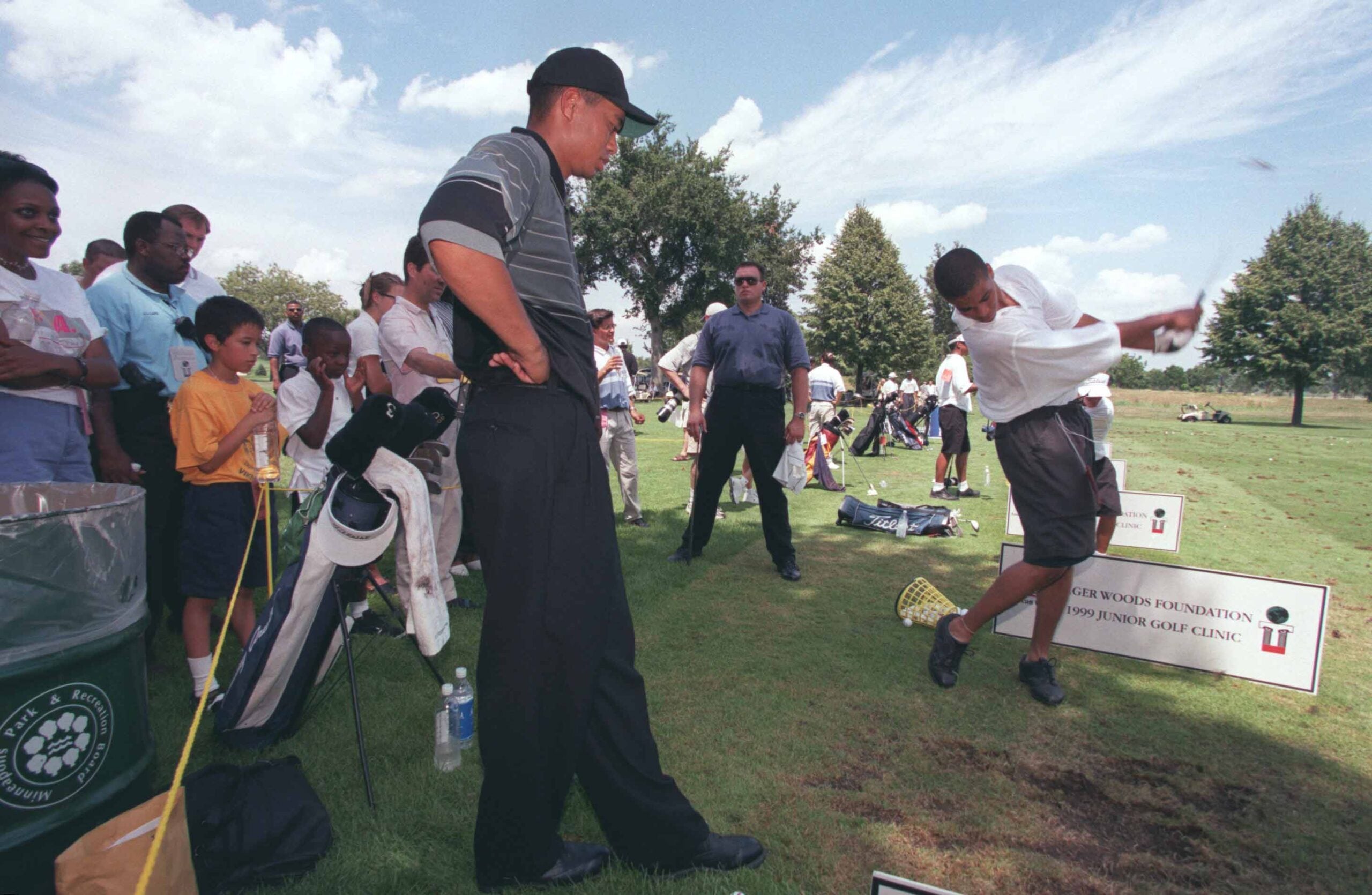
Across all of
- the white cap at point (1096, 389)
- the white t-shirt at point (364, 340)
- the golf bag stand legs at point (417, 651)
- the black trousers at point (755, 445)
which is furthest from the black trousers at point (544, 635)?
the white cap at point (1096, 389)

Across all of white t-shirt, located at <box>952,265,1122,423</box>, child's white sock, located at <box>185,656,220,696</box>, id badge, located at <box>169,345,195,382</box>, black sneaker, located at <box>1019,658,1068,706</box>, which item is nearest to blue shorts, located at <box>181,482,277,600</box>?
child's white sock, located at <box>185,656,220,696</box>

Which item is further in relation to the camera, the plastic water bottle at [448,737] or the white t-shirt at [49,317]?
the plastic water bottle at [448,737]

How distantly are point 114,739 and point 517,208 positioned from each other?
221 cm

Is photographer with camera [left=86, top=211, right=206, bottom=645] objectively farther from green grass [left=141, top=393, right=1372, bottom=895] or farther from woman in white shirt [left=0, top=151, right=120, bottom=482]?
green grass [left=141, top=393, right=1372, bottom=895]

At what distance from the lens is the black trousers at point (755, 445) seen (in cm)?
588

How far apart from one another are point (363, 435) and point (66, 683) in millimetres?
1141

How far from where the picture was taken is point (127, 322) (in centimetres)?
383

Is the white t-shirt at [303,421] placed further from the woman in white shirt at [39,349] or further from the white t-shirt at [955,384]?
the white t-shirt at [955,384]

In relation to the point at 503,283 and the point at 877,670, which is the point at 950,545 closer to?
the point at 877,670

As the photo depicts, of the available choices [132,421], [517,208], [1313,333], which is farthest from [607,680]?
[1313,333]

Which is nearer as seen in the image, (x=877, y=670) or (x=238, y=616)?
(x=238, y=616)

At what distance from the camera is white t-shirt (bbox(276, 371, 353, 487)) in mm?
4207

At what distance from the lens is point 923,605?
15.8 ft

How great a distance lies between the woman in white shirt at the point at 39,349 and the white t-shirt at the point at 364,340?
1.86 m
